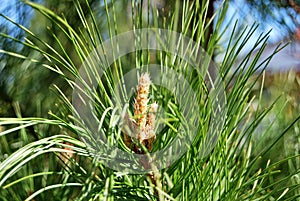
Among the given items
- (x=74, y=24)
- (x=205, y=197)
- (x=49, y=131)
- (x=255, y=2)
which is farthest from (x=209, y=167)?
(x=255, y=2)

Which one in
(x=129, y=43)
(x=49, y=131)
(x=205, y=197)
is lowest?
(x=205, y=197)

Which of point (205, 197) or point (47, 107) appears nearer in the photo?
point (205, 197)

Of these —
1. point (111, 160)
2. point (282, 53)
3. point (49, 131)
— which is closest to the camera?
point (111, 160)

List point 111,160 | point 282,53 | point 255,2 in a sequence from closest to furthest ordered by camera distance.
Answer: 1. point 111,160
2. point 255,2
3. point 282,53

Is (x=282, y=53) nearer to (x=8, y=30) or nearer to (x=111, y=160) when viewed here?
(x=8, y=30)

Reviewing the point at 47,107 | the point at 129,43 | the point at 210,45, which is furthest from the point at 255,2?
the point at 210,45

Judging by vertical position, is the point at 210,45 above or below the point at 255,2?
below

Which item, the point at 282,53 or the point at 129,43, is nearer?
the point at 129,43

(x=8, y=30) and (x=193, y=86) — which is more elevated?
(x=8, y=30)

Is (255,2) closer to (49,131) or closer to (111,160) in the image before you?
(49,131)
